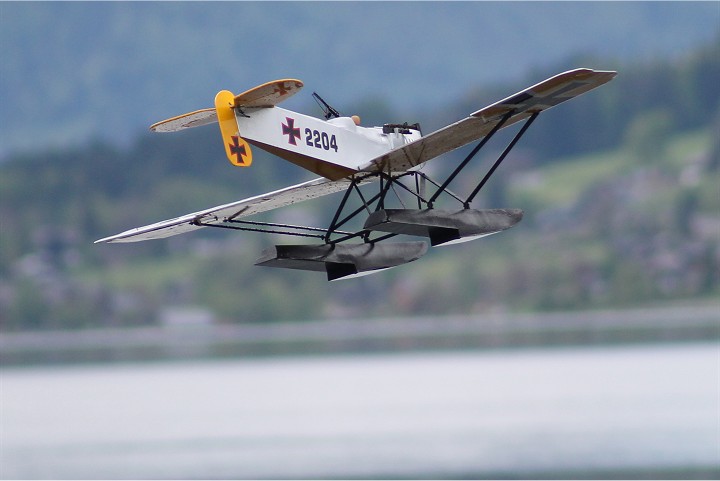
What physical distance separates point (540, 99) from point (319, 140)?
2546 mm

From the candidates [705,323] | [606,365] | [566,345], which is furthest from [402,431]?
[705,323]

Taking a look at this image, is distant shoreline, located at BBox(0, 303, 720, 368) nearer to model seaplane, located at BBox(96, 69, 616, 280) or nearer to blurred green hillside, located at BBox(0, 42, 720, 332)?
blurred green hillside, located at BBox(0, 42, 720, 332)

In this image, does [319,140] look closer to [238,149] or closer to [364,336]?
[238,149]

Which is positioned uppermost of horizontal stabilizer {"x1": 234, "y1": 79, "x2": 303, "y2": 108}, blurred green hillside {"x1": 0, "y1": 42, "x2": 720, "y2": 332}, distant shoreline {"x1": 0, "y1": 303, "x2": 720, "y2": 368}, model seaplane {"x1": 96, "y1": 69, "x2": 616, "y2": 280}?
blurred green hillside {"x1": 0, "y1": 42, "x2": 720, "y2": 332}

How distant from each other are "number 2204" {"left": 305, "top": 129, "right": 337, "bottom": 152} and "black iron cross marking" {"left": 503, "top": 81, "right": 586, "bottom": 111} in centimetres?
207

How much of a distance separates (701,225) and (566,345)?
2492 centimetres

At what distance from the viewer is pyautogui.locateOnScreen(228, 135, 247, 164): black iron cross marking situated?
1609 cm

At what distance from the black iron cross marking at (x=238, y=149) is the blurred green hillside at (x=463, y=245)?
73058 mm

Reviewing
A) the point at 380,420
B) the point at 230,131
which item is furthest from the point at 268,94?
the point at 380,420

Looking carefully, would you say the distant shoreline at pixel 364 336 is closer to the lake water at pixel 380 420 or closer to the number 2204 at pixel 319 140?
the lake water at pixel 380 420

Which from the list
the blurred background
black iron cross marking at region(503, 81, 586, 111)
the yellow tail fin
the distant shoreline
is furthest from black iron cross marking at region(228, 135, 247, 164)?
the distant shoreline

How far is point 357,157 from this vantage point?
663 inches

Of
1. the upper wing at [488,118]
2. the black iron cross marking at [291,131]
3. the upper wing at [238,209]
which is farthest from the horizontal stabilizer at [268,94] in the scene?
the upper wing at [238,209]

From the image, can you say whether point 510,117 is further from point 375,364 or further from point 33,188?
point 33,188
